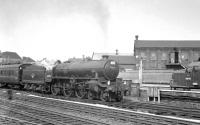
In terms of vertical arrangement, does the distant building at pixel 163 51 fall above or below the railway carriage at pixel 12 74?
above

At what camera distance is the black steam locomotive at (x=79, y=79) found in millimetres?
16953

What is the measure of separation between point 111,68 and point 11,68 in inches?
580

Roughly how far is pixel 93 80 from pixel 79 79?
1.69 meters

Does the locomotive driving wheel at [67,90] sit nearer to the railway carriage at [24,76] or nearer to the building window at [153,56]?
the railway carriage at [24,76]

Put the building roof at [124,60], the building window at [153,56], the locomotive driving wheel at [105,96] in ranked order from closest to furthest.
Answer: the locomotive driving wheel at [105,96] → the building roof at [124,60] → the building window at [153,56]

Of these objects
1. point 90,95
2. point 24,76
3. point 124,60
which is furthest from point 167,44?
point 90,95

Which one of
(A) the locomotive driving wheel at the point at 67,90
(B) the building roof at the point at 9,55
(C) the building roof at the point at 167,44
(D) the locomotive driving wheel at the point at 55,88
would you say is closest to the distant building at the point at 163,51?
(C) the building roof at the point at 167,44

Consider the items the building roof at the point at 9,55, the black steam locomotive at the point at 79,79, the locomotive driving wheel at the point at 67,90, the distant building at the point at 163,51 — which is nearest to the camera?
the black steam locomotive at the point at 79,79

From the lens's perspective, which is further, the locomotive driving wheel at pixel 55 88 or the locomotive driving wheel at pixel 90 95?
the locomotive driving wheel at pixel 55 88

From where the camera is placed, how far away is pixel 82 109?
13.1m

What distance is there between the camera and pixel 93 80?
17.2 meters

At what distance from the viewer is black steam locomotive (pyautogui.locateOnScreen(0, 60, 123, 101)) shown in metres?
17.0

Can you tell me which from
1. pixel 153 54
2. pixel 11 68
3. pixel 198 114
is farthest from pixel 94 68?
pixel 153 54

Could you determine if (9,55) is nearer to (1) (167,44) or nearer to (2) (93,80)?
(1) (167,44)
